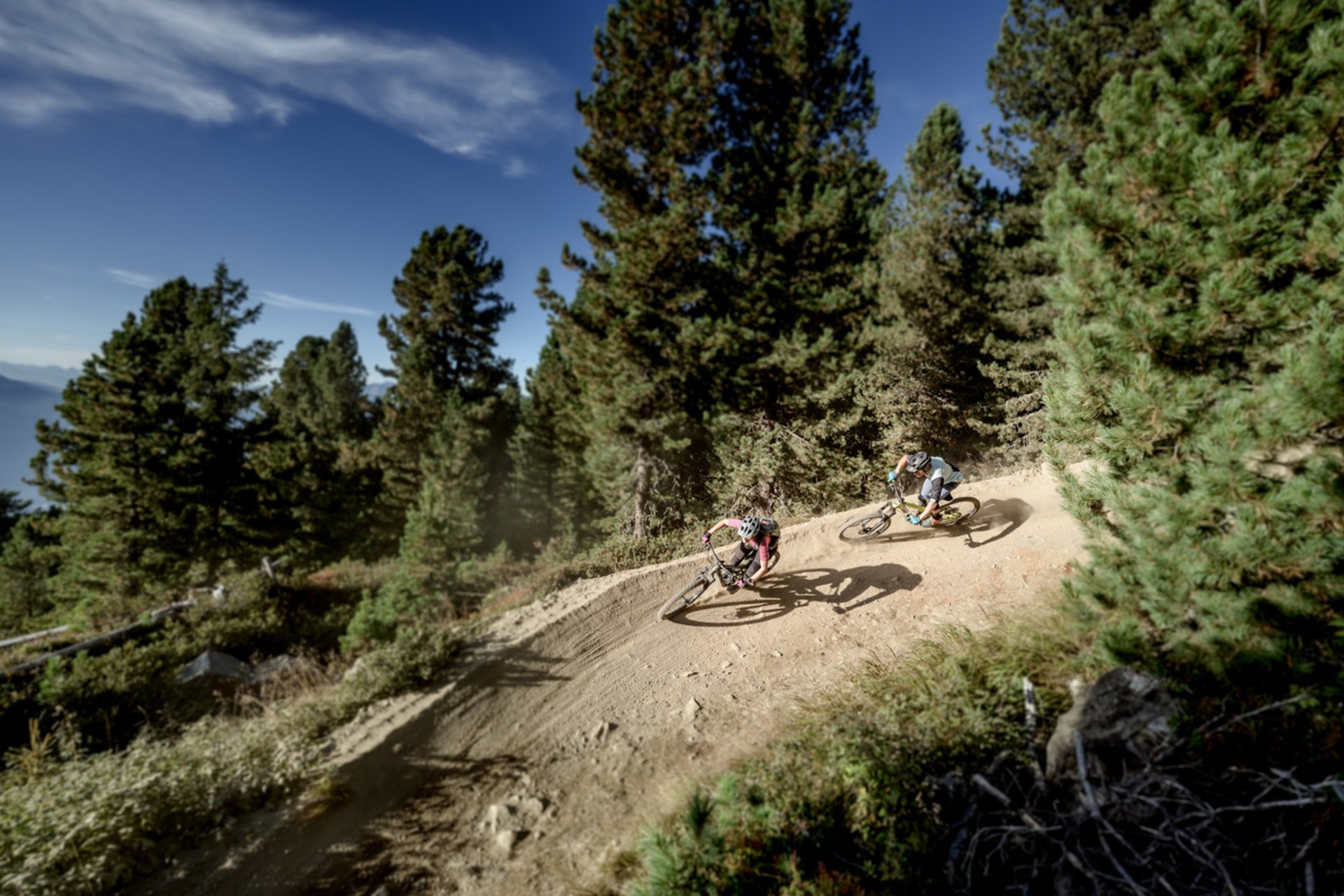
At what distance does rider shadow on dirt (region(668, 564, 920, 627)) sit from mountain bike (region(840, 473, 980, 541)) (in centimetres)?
98

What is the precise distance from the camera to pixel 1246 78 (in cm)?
499

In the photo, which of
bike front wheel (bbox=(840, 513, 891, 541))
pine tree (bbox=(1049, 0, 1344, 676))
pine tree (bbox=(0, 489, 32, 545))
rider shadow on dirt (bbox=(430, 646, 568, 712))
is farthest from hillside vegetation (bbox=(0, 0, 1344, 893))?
pine tree (bbox=(0, 489, 32, 545))

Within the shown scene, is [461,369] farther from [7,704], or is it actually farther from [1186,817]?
[1186,817]

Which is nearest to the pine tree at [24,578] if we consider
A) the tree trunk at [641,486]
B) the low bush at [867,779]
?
the tree trunk at [641,486]

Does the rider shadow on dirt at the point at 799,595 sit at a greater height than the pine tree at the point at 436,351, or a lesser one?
lesser

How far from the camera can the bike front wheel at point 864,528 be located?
10.9 meters

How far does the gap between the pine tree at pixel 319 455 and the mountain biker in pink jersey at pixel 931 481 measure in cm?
3025

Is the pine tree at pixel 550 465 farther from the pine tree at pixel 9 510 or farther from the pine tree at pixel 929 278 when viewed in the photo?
the pine tree at pixel 9 510

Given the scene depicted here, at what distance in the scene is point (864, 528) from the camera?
36.3ft

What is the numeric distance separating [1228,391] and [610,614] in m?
9.29

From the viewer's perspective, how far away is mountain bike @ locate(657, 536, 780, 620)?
919 cm

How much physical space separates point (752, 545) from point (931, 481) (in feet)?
14.3

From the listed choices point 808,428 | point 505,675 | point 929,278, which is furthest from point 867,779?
point 929,278

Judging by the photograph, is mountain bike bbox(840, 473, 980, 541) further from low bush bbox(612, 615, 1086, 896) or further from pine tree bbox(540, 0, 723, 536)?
pine tree bbox(540, 0, 723, 536)
